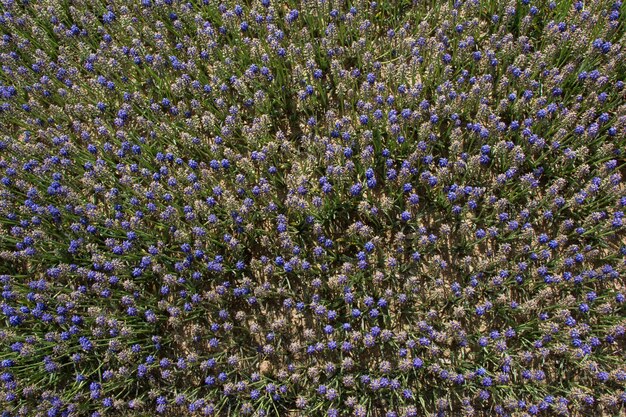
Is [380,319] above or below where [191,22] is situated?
below

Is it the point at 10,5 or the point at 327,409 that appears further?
the point at 10,5

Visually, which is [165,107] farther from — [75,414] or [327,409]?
[327,409]

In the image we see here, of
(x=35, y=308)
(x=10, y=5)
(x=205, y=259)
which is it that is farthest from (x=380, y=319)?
(x=10, y=5)

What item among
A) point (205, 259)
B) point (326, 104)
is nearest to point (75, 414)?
point (205, 259)

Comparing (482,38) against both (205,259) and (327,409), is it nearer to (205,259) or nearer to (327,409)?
(205,259)

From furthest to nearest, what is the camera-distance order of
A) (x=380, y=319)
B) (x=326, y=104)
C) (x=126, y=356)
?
(x=326, y=104) → (x=380, y=319) → (x=126, y=356)

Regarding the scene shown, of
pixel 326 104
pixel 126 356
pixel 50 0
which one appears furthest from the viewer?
pixel 50 0

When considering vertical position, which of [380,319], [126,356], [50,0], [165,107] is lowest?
[380,319]
